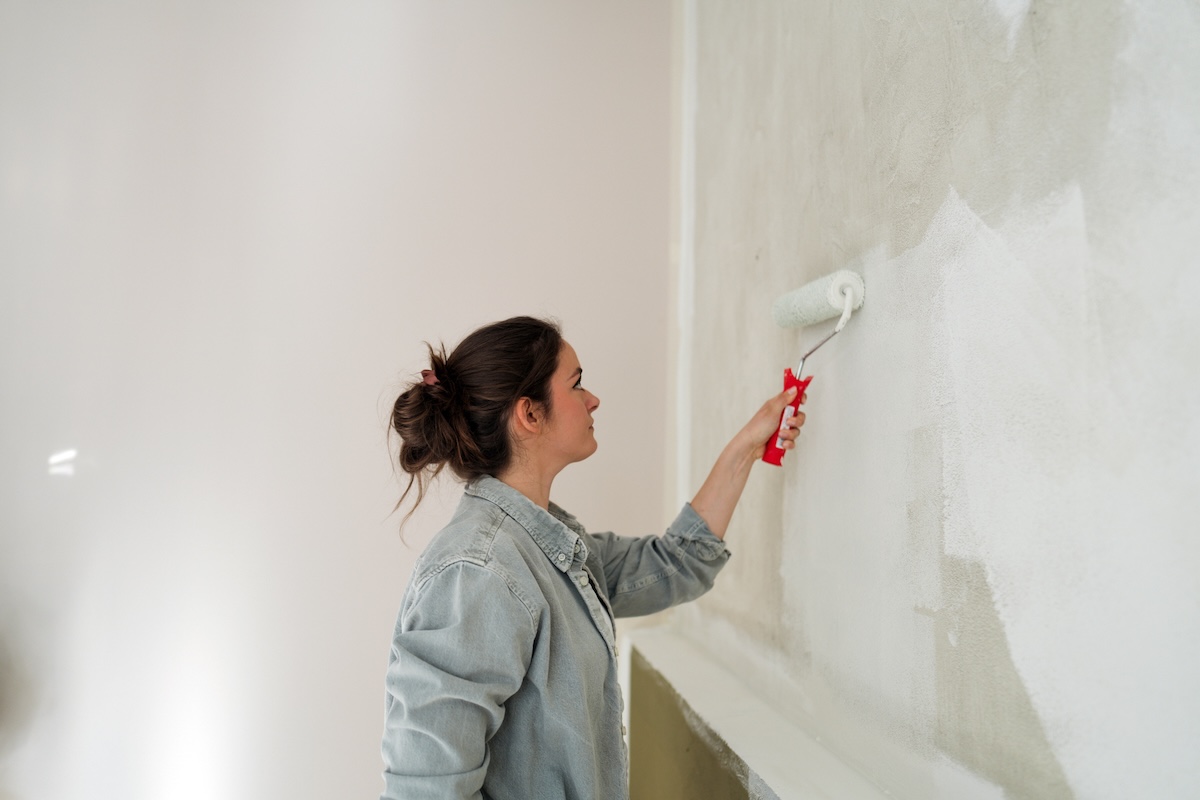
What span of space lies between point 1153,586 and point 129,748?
75.3 inches

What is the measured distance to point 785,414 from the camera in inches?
51.0

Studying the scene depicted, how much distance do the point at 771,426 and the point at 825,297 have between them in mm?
256

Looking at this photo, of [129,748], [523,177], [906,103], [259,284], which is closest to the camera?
[906,103]

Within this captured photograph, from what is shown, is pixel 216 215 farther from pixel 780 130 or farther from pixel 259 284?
pixel 780 130

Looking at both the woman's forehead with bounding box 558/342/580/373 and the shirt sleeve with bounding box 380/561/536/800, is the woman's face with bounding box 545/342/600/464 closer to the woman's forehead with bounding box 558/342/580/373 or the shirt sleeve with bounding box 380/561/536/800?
the woman's forehead with bounding box 558/342/580/373

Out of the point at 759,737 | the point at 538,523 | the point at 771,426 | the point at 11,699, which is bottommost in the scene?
the point at 11,699

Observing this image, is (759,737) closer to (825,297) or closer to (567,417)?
(567,417)

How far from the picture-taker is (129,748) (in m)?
1.70

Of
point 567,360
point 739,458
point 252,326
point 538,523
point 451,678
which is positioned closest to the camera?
point 451,678

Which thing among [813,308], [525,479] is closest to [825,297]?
[813,308]

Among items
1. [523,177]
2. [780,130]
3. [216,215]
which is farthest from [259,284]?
[780,130]

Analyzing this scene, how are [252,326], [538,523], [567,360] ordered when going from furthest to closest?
[252,326]
[567,360]
[538,523]

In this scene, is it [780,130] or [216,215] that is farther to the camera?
[216,215]

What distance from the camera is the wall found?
70cm
